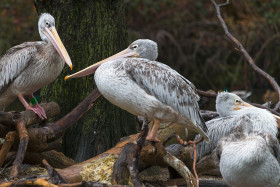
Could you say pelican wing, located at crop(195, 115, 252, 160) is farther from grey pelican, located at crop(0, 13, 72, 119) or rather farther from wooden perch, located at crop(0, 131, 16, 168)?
wooden perch, located at crop(0, 131, 16, 168)

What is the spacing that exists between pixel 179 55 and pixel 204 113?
6.58 m

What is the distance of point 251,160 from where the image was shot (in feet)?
10.0

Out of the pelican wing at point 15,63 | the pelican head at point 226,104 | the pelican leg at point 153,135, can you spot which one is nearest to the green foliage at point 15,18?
the pelican wing at point 15,63

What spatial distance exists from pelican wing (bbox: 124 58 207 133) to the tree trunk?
97 centimetres

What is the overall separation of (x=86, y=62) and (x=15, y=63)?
71cm

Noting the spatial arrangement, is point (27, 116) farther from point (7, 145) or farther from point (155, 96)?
point (155, 96)

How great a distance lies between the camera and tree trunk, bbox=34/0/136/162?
4.32 metres

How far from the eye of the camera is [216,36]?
11.9 meters

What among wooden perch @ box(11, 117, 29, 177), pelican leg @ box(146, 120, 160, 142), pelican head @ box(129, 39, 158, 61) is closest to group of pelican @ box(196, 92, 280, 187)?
pelican leg @ box(146, 120, 160, 142)

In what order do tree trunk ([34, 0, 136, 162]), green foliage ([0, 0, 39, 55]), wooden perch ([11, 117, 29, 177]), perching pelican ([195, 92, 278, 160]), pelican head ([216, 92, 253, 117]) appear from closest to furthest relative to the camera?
1. wooden perch ([11, 117, 29, 177])
2. perching pelican ([195, 92, 278, 160])
3. tree trunk ([34, 0, 136, 162])
4. pelican head ([216, 92, 253, 117])
5. green foliage ([0, 0, 39, 55])

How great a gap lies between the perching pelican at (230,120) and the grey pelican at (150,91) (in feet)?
1.62

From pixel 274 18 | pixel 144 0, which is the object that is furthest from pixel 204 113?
pixel 144 0

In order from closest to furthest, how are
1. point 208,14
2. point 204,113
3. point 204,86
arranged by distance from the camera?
1. point 204,113
2. point 204,86
3. point 208,14

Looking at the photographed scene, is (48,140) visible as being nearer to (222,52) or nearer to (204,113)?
(204,113)
